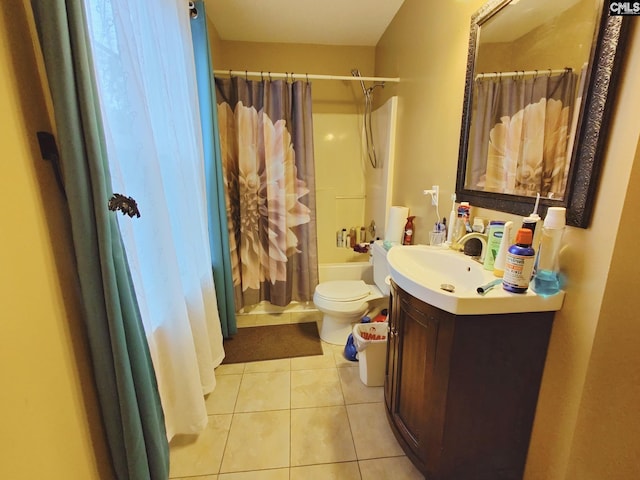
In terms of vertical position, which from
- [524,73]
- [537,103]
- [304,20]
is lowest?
[537,103]

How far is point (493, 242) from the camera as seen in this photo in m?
1.11

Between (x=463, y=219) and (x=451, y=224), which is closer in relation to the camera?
(x=463, y=219)

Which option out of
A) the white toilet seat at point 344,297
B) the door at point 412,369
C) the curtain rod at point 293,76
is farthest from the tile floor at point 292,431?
the curtain rod at point 293,76

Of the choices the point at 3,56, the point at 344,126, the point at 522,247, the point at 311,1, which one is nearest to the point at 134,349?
the point at 3,56

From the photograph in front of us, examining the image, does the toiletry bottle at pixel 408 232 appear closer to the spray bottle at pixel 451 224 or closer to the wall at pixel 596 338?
the spray bottle at pixel 451 224

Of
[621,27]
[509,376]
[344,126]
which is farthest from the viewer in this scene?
[344,126]

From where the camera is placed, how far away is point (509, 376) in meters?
1.02

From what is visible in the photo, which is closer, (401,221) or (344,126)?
(401,221)

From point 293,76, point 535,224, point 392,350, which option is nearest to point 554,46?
point 535,224

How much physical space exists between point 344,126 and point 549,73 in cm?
206

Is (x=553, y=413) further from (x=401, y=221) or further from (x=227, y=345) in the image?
(x=227, y=345)

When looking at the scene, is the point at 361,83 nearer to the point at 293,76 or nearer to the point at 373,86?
the point at 373,86

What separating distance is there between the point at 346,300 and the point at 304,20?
2.15 m

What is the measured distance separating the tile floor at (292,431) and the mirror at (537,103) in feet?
4.01
